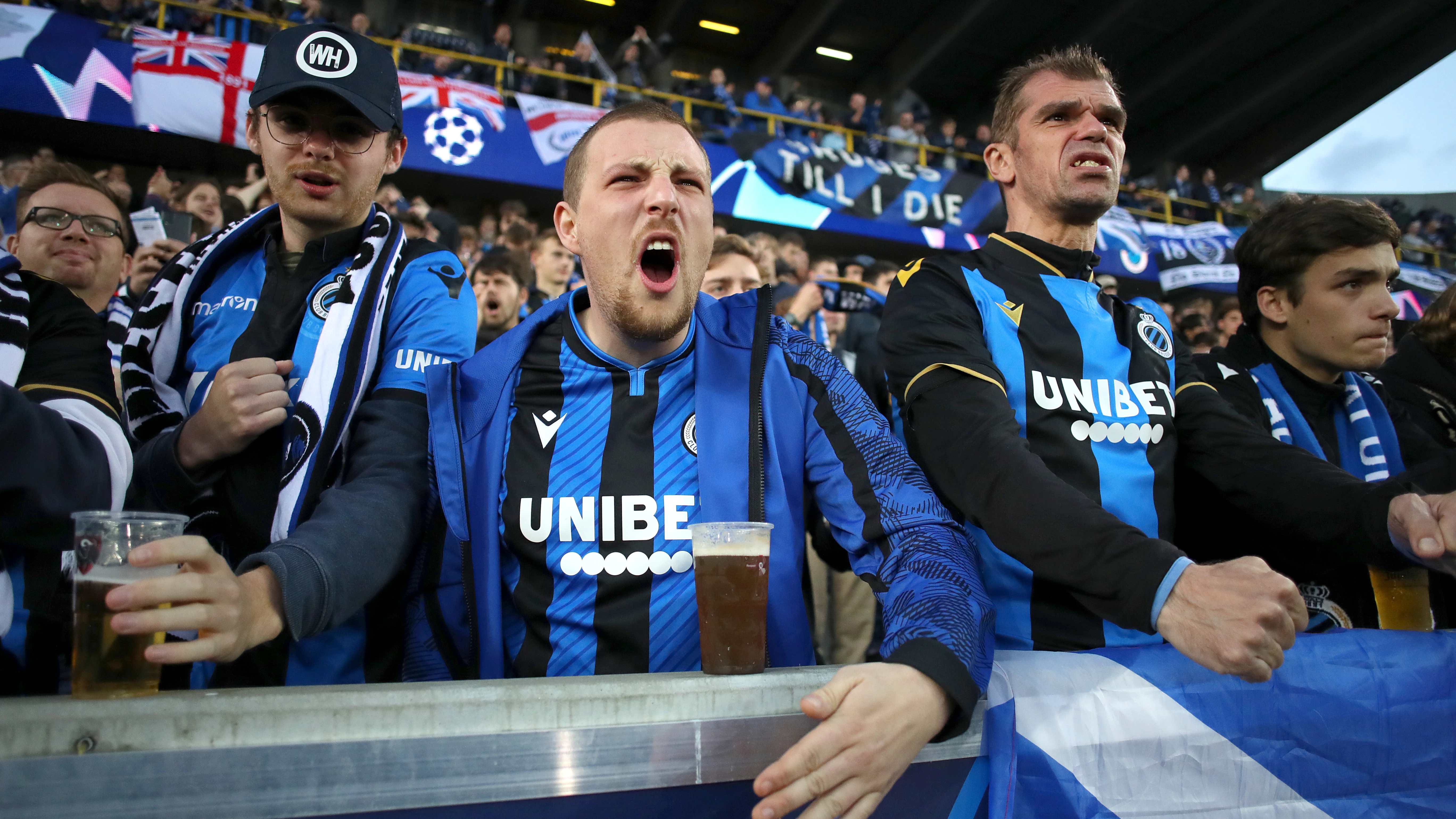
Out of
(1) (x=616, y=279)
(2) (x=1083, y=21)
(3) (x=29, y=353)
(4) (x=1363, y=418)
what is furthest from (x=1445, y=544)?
(2) (x=1083, y=21)

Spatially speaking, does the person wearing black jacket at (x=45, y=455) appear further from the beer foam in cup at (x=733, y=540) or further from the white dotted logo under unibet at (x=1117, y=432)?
the white dotted logo under unibet at (x=1117, y=432)

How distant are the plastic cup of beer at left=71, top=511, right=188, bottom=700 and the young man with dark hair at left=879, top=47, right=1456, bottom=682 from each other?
1.21m

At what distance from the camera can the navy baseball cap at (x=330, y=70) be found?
5.49 feet

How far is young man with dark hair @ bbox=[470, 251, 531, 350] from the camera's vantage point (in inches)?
164

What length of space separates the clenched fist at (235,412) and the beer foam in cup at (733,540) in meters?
0.81

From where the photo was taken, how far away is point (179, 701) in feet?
2.69

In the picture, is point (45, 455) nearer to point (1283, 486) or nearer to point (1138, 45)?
point (1283, 486)

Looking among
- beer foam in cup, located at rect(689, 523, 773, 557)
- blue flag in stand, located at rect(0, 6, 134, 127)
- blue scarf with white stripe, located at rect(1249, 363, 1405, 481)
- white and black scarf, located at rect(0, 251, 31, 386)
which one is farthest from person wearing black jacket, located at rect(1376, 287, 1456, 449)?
blue flag in stand, located at rect(0, 6, 134, 127)

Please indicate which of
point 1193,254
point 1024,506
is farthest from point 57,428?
point 1193,254

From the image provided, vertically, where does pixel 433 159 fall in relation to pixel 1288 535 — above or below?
above

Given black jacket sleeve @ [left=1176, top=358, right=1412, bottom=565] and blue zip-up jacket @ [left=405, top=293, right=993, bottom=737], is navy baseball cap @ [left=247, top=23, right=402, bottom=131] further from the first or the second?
black jacket sleeve @ [left=1176, top=358, right=1412, bottom=565]

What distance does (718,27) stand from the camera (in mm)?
17703

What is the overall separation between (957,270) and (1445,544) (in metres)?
0.98

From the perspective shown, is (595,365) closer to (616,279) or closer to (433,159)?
(616,279)
